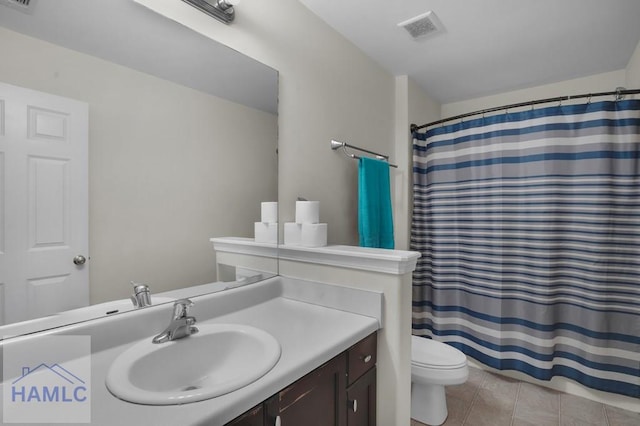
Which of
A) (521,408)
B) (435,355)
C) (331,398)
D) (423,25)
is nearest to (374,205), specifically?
(435,355)

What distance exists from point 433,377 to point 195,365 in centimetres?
130

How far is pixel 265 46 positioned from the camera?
154 cm

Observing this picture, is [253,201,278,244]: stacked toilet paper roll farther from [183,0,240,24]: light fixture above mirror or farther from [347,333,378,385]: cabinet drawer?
[183,0,240,24]: light fixture above mirror

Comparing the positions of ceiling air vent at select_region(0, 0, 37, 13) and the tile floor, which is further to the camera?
the tile floor

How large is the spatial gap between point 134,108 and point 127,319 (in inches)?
27.9

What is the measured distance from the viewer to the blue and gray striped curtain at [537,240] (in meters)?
1.92

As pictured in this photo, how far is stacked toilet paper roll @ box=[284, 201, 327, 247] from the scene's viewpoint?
152cm

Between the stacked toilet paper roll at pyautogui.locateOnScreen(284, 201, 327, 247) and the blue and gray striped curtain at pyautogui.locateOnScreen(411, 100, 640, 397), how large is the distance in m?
1.35

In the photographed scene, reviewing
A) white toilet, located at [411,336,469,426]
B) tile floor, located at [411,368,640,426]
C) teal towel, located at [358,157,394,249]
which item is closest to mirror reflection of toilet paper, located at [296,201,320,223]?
teal towel, located at [358,157,394,249]

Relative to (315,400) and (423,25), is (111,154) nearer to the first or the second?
(315,400)

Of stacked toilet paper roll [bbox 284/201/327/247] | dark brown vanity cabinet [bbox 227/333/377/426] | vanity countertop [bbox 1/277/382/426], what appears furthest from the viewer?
stacked toilet paper roll [bbox 284/201/327/247]

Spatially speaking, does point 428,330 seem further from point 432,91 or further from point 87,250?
point 87,250

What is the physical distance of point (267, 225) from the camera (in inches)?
61.4

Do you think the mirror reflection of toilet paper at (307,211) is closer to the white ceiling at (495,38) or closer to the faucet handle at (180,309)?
the faucet handle at (180,309)
